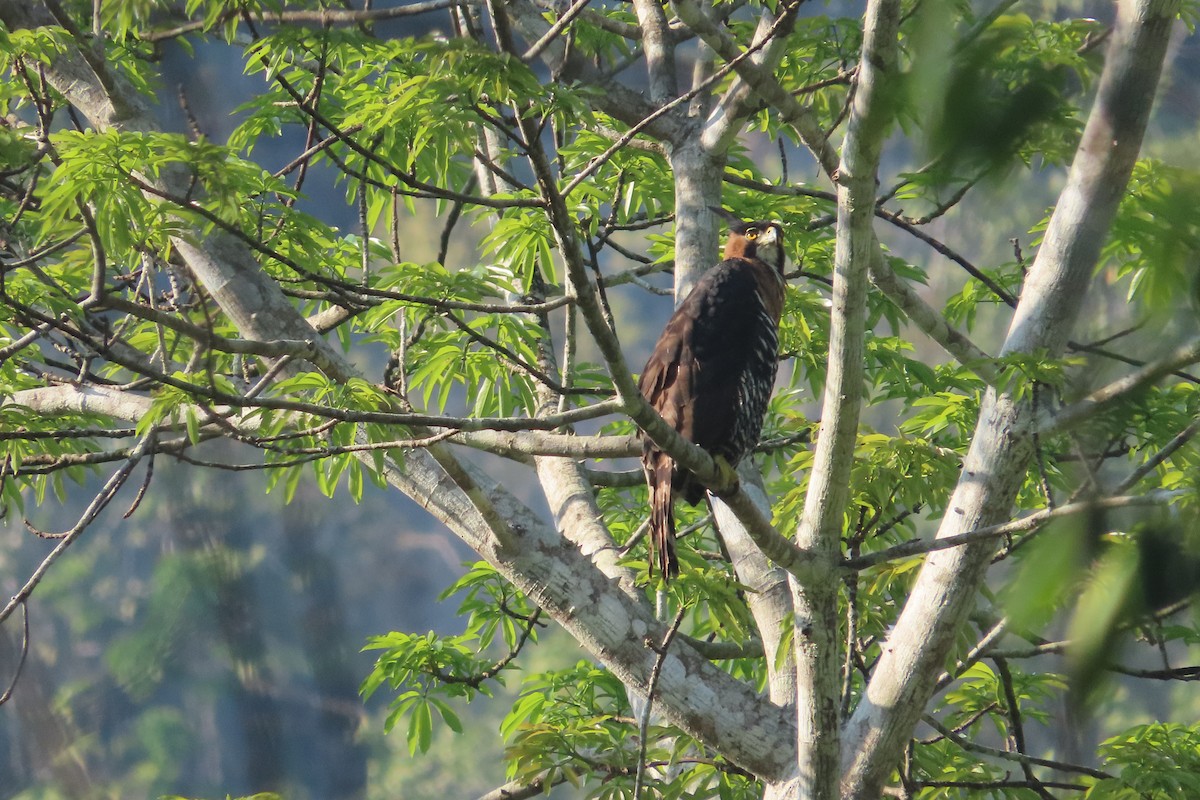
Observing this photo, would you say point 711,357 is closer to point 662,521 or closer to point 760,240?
point 760,240

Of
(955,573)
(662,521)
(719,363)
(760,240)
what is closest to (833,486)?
(955,573)

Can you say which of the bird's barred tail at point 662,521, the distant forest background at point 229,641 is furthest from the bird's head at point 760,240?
the distant forest background at point 229,641

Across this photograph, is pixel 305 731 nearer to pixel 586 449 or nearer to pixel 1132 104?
pixel 586 449

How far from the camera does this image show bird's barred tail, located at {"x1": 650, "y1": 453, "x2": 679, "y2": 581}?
261 cm

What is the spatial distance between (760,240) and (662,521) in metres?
1.08

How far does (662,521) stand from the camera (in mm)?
2719

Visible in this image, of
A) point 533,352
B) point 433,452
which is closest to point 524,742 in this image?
point 433,452

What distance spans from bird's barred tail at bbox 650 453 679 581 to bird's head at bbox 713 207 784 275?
88 centimetres

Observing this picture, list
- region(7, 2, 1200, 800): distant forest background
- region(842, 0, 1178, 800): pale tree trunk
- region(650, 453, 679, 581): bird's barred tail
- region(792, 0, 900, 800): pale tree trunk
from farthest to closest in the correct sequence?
region(7, 2, 1200, 800): distant forest background → region(650, 453, 679, 581): bird's barred tail → region(842, 0, 1178, 800): pale tree trunk → region(792, 0, 900, 800): pale tree trunk

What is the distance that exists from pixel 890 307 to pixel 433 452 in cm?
169

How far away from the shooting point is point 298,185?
322 centimetres

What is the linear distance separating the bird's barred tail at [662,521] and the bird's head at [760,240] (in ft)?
2.89

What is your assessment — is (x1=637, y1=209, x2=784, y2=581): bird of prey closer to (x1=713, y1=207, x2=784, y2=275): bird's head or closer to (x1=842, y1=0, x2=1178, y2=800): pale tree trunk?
(x1=713, y1=207, x2=784, y2=275): bird's head

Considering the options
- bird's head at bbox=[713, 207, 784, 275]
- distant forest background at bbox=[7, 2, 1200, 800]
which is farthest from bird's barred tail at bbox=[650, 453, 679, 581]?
distant forest background at bbox=[7, 2, 1200, 800]
